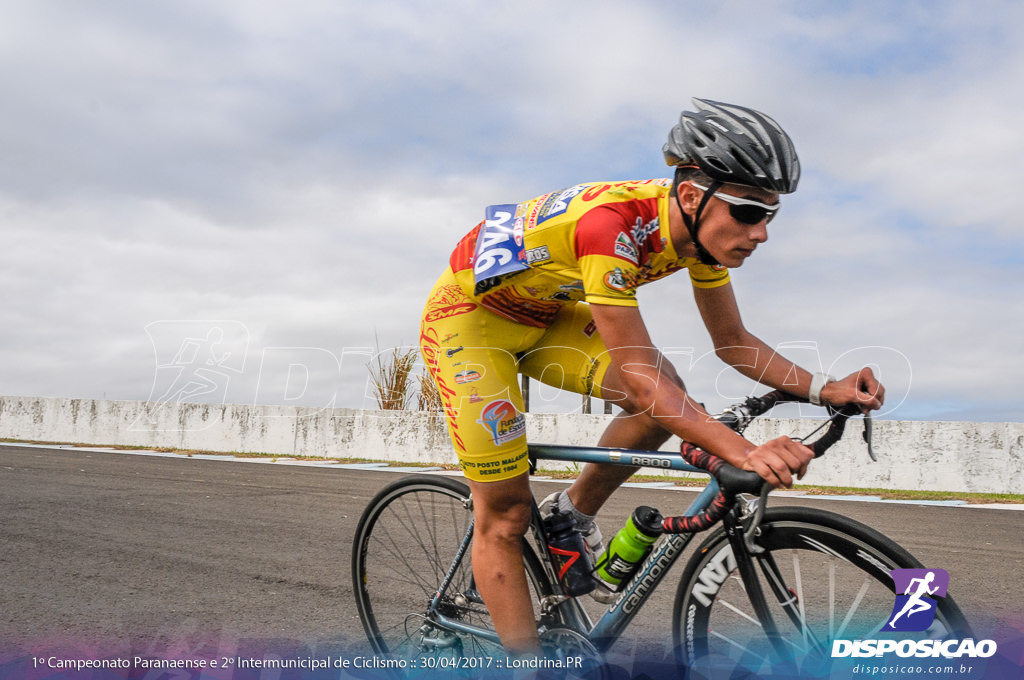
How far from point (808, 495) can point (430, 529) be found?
6.91m

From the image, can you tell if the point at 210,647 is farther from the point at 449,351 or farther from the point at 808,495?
the point at 808,495

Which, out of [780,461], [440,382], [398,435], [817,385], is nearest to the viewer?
[780,461]

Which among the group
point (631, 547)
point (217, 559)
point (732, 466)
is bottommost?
point (217, 559)

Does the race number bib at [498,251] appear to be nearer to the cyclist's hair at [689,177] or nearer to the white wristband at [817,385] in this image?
the cyclist's hair at [689,177]

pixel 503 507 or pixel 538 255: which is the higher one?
pixel 538 255

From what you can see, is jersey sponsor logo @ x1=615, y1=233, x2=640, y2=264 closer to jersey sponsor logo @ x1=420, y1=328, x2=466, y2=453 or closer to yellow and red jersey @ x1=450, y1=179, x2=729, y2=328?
yellow and red jersey @ x1=450, y1=179, x2=729, y2=328

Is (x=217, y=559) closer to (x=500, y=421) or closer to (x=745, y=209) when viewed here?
(x=500, y=421)

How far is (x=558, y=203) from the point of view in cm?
272

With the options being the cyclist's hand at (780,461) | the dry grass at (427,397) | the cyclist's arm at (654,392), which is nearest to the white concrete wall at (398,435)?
the dry grass at (427,397)

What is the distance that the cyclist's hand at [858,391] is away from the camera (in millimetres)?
2516

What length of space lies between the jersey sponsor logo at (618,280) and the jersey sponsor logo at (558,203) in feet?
1.19

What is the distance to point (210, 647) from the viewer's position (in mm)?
3633

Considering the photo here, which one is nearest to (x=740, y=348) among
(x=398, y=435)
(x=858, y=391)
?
(x=858, y=391)

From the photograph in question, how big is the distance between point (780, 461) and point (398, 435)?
41.3ft
